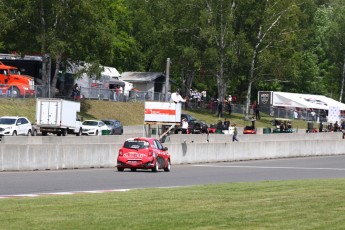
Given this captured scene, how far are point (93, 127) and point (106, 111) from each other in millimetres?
12114

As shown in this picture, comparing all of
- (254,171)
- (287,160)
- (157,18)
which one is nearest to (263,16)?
(157,18)

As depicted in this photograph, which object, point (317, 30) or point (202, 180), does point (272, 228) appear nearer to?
point (202, 180)

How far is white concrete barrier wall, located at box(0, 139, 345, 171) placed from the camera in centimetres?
3512

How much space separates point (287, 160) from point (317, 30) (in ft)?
227

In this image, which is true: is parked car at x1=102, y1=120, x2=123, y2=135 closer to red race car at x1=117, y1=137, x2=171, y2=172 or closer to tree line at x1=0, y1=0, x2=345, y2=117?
tree line at x1=0, y1=0, x2=345, y2=117

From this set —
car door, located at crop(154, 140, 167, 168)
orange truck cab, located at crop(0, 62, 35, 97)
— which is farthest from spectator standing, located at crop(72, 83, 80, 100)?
car door, located at crop(154, 140, 167, 168)

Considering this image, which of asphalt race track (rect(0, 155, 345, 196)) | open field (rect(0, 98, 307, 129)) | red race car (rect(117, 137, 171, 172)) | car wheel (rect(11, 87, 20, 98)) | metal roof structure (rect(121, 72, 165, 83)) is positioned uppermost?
metal roof structure (rect(121, 72, 165, 83))

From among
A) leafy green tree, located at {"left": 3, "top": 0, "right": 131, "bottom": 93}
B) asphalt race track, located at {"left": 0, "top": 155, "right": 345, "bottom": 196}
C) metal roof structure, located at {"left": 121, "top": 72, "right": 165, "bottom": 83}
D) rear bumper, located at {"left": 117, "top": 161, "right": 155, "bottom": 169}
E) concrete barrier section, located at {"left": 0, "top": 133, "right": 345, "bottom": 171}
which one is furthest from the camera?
metal roof structure, located at {"left": 121, "top": 72, "right": 165, "bottom": 83}

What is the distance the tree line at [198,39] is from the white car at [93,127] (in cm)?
751

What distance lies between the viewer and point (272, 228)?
14.1 meters

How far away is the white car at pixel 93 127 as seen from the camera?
211 feet

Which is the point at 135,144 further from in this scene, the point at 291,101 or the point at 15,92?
the point at 291,101

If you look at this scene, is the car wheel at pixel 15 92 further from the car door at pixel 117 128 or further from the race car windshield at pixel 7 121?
the race car windshield at pixel 7 121

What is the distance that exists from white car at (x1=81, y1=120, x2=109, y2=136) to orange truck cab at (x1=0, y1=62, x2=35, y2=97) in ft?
19.8
